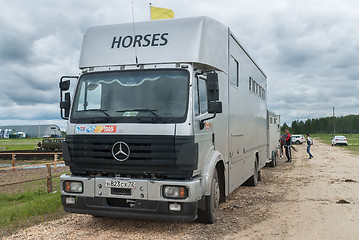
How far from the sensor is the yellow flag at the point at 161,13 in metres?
7.47

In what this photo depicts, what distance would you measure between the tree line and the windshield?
131 m

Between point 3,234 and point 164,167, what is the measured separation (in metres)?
3.07

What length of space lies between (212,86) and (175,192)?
1.69m

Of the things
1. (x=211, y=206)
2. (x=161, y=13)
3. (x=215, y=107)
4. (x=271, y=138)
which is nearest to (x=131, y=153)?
(x=215, y=107)

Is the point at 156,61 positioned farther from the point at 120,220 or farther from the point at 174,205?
the point at 120,220

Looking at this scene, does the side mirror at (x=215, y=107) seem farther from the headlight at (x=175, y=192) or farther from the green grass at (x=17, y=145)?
the green grass at (x=17, y=145)

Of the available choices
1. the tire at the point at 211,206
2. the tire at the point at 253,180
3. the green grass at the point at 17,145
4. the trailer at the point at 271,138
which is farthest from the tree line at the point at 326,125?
the tire at the point at 211,206

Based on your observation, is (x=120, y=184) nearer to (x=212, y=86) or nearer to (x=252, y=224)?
(x=212, y=86)

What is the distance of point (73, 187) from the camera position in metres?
5.70

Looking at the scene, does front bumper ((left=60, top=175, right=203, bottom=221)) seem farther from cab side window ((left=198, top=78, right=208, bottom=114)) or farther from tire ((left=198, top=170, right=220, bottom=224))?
cab side window ((left=198, top=78, right=208, bottom=114))

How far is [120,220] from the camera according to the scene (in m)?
6.50

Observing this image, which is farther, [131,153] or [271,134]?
[271,134]

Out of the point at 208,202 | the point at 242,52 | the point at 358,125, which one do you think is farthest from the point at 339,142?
the point at 358,125

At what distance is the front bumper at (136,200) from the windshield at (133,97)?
0.95 metres
